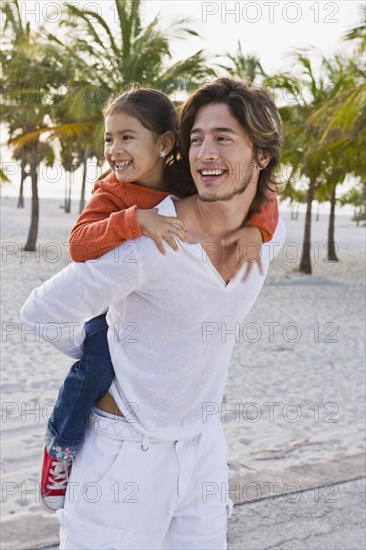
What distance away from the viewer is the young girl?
5.16ft

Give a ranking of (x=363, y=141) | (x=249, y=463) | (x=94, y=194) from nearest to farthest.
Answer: (x=94, y=194) → (x=249, y=463) → (x=363, y=141)

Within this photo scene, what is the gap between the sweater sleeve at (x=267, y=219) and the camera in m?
1.62

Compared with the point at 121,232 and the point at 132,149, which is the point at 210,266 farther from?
the point at 132,149

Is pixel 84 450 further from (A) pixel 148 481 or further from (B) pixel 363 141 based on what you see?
(B) pixel 363 141

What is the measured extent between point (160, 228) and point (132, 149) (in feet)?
1.13

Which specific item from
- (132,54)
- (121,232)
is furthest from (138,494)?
(132,54)

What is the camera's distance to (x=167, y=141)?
5.58 ft

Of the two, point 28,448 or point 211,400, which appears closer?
point 211,400

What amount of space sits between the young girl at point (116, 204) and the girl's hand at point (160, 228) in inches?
1.5

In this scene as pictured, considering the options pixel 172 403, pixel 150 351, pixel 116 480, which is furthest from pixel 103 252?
pixel 116 480

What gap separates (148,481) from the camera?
1.53 m

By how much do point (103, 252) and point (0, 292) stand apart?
9948 millimetres

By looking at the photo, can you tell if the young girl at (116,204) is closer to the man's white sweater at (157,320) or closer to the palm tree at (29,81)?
the man's white sweater at (157,320)

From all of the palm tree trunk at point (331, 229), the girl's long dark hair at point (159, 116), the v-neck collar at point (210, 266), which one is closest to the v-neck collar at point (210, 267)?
the v-neck collar at point (210, 266)
